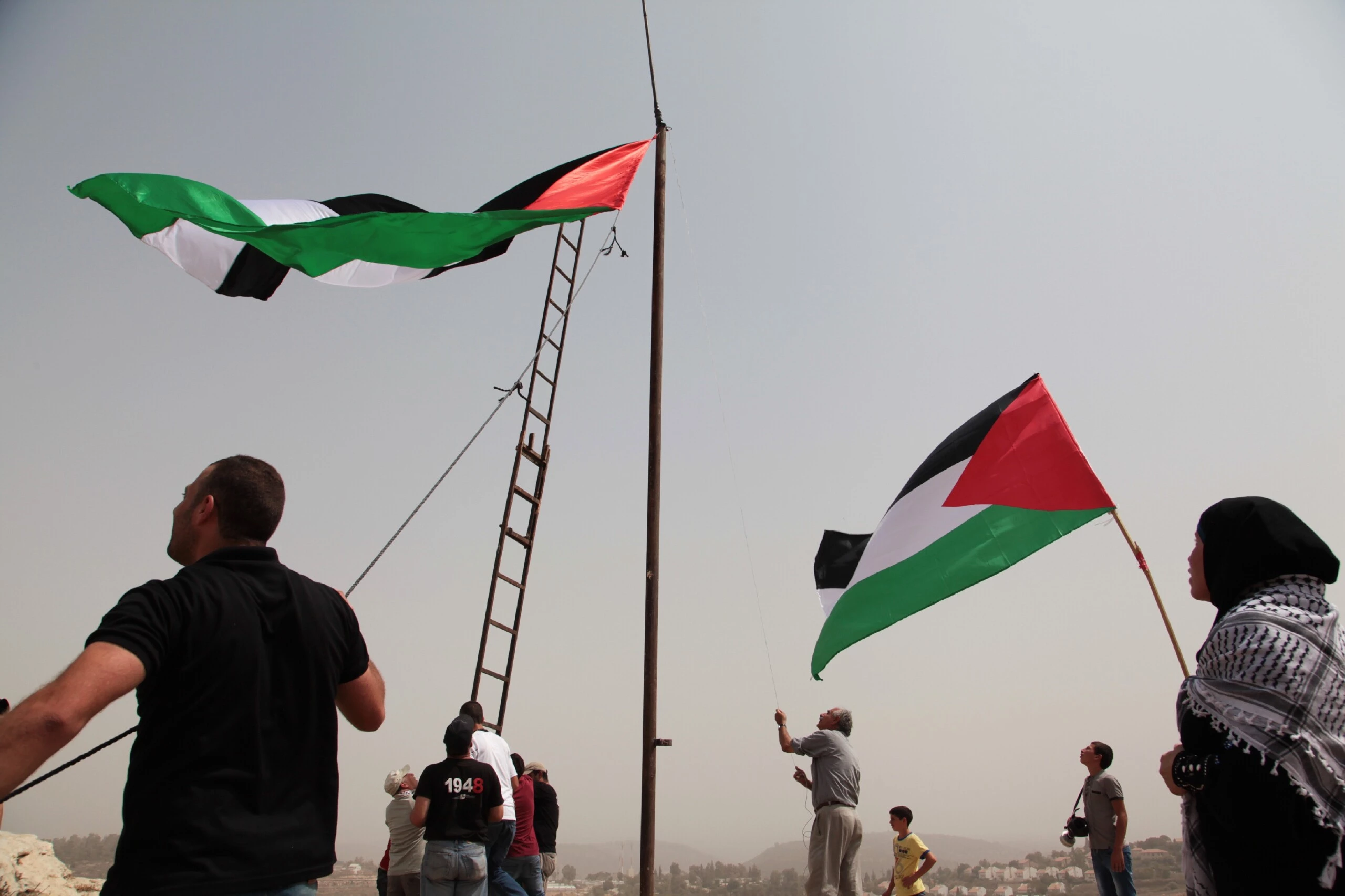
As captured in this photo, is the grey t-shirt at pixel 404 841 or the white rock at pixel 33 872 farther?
the white rock at pixel 33 872

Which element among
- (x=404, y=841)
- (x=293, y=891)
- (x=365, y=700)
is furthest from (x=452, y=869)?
(x=293, y=891)

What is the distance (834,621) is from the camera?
23.5ft

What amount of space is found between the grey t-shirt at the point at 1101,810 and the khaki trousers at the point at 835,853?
2329 mm

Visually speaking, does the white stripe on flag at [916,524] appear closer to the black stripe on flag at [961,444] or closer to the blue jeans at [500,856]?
the black stripe on flag at [961,444]

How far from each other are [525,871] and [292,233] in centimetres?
557

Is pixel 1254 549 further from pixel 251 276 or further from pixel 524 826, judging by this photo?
pixel 524 826

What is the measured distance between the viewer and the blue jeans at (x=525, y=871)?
297 inches

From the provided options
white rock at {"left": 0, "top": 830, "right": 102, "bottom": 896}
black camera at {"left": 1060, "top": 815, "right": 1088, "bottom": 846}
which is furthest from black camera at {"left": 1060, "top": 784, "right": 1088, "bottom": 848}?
white rock at {"left": 0, "top": 830, "right": 102, "bottom": 896}

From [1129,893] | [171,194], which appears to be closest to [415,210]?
[171,194]

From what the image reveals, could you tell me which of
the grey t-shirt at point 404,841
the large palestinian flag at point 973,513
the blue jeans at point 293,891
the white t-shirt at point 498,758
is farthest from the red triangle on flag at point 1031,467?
the blue jeans at point 293,891

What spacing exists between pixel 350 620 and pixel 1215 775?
2618 mm

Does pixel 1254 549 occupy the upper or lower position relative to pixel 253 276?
lower

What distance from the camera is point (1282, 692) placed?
8.27 feet

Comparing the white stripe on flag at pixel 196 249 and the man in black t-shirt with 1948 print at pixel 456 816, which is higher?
the white stripe on flag at pixel 196 249
